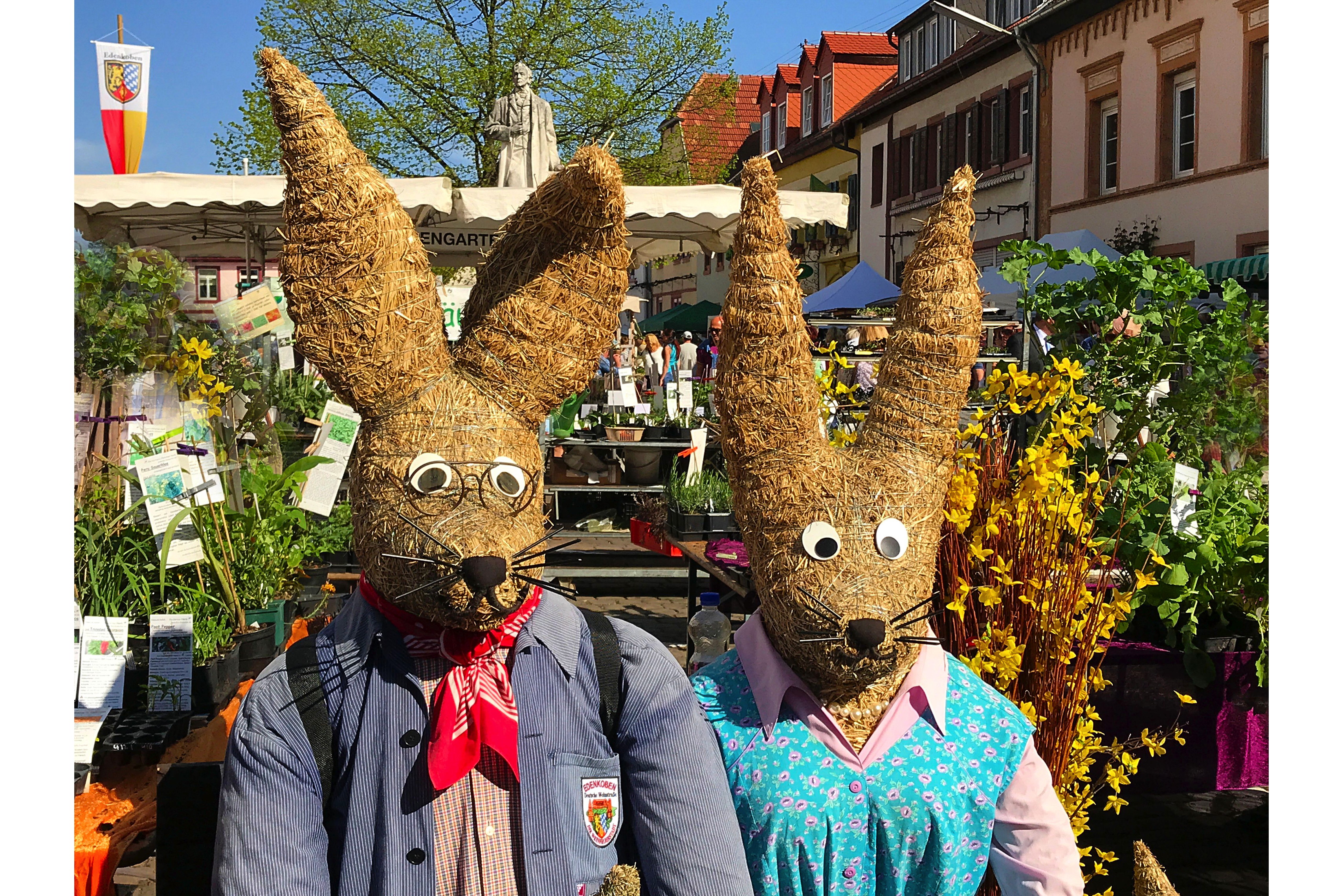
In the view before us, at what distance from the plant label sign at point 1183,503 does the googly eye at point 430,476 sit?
2.25m

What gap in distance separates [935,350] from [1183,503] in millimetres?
1465

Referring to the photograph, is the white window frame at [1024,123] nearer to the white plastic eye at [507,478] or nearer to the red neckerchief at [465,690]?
the white plastic eye at [507,478]

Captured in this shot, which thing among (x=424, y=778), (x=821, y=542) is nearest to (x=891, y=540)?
(x=821, y=542)

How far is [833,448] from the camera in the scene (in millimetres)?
2164

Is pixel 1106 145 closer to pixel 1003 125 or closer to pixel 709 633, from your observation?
pixel 1003 125

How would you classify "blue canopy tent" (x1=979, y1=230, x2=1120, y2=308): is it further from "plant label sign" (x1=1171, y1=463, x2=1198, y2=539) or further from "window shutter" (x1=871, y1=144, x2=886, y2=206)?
"window shutter" (x1=871, y1=144, x2=886, y2=206)

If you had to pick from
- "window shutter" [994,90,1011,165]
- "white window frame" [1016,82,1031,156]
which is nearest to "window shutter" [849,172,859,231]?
"window shutter" [994,90,1011,165]

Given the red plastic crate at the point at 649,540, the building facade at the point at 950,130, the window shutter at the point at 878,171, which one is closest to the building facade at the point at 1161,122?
the building facade at the point at 950,130

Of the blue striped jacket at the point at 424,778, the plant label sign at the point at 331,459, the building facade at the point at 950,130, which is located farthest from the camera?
the building facade at the point at 950,130

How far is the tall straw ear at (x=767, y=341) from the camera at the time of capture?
2066 mm

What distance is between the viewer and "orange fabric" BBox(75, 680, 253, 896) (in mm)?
2539

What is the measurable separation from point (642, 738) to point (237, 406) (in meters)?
3.52

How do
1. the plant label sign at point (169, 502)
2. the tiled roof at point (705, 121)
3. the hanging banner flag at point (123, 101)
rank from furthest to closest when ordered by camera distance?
1. the tiled roof at point (705, 121)
2. the hanging banner flag at point (123, 101)
3. the plant label sign at point (169, 502)

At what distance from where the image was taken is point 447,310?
605 centimetres
